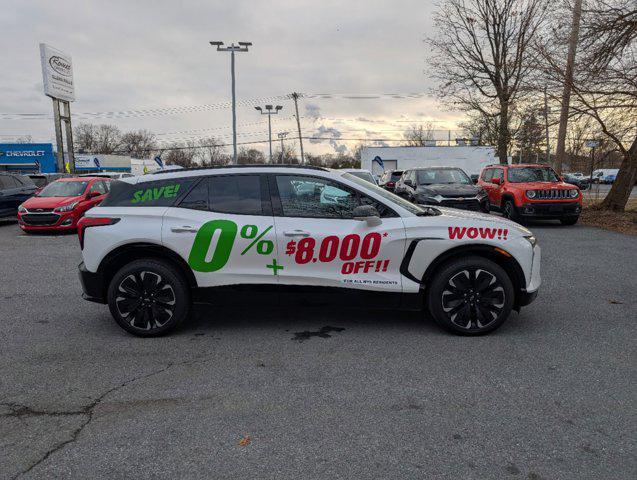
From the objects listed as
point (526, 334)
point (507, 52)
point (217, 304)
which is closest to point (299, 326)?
point (217, 304)

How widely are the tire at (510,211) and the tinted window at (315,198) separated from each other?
10.1 metres

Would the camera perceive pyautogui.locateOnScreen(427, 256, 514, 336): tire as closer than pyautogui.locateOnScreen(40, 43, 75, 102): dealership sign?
Yes

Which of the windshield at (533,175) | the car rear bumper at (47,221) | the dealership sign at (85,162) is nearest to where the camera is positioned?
the car rear bumper at (47,221)

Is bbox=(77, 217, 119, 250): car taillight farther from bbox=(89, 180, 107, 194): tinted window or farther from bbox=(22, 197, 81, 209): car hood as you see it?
bbox=(89, 180, 107, 194): tinted window

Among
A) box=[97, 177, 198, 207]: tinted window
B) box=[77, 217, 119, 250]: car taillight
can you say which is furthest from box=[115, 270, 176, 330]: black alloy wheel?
box=[97, 177, 198, 207]: tinted window

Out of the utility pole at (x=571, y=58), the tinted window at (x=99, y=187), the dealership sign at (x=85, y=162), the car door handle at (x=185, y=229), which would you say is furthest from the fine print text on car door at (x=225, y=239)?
the dealership sign at (x=85, y=162)

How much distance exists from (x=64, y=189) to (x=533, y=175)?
13.8 meters

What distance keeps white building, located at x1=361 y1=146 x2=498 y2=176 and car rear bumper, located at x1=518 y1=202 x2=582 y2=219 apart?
95.2 feet

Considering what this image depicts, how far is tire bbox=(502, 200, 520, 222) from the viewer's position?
13433mm

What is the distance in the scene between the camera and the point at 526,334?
4.67 m

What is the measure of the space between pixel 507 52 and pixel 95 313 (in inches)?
1005

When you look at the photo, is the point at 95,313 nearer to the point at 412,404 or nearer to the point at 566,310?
the point at 412,404

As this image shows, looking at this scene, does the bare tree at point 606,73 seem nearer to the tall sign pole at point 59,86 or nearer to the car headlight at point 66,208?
the car headlight at point 66,208

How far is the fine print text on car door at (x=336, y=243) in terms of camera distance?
177 inches
